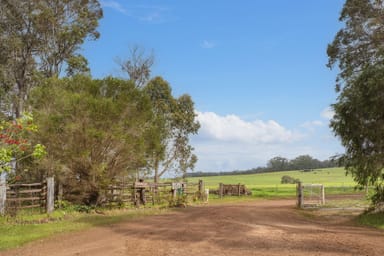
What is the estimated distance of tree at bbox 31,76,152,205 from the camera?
19.2m

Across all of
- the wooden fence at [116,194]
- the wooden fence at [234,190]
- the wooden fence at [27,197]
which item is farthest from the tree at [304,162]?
the wooden fence at [27,197]

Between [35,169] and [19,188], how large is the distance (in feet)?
7.34

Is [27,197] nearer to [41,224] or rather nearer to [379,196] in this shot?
[41,224]

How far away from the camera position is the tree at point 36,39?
2881 cm

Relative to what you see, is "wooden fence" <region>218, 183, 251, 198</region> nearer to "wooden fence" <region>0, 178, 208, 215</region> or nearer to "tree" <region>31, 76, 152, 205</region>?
"wooden fence" <region>0, 178, 208, 215</region>

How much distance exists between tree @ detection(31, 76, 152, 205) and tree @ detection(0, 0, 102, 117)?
8.74 metres

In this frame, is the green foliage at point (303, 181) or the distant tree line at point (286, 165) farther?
the distant tree line at point (286, 165)

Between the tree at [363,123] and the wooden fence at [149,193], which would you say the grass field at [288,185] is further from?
the tree at [363,123]

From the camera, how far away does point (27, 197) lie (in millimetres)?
17891

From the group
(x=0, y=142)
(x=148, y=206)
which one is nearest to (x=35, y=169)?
(x=148, y=206)

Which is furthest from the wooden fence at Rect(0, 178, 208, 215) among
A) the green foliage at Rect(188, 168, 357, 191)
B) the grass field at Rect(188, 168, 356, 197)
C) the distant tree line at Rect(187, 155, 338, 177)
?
the distant tree line at Rect(187, 155, 338, 177)

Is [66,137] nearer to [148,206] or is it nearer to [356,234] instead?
[148,206]

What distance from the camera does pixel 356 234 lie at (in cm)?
1271

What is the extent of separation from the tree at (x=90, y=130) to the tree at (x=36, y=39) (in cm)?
874
